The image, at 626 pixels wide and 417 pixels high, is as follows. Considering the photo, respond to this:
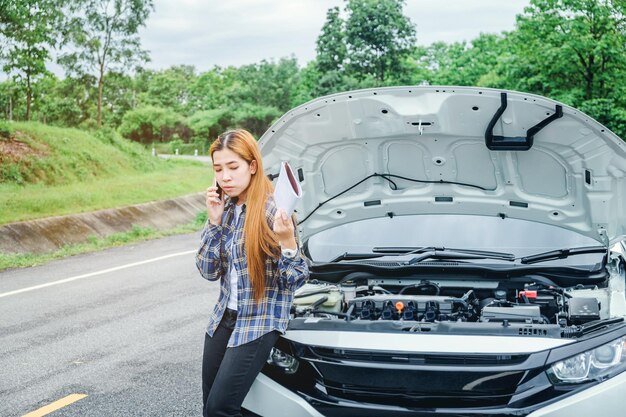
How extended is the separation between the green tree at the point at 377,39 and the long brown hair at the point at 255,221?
35.7 metres

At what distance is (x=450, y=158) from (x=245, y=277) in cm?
212

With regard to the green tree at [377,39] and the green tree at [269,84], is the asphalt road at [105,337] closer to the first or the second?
the green tree at [377,39]

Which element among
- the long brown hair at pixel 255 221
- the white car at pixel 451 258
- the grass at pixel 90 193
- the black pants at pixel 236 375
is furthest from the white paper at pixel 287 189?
the grass at pixel 90 193

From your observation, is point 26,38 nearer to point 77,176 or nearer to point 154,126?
point 77,176

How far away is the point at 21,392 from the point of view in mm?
5562

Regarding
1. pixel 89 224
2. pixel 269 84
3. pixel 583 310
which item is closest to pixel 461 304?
pixel 583 310

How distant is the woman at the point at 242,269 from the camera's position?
326 cm

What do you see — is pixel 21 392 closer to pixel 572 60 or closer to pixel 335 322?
pixel 335 322

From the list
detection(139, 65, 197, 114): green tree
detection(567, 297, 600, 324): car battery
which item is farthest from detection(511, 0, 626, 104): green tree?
detection(139, 65, 197, 114): green tree

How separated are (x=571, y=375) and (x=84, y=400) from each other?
3.47 m

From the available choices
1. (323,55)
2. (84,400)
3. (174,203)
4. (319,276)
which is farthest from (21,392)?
(323,55)

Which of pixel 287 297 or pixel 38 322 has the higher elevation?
pixel 287 297

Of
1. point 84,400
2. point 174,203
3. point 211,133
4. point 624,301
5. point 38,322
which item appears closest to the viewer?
point 624,301

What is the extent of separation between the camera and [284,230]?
3184mm
